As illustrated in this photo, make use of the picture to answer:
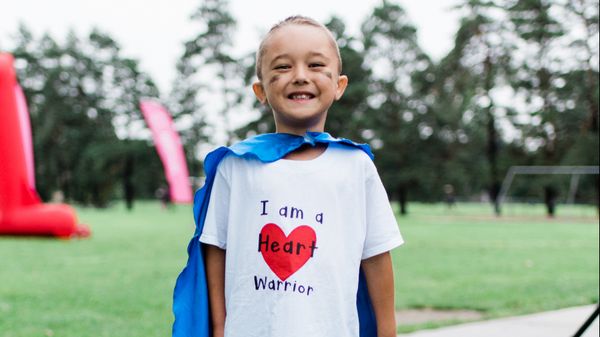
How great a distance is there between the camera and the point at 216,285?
1.70m

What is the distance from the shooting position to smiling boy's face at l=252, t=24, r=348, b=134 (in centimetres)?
166

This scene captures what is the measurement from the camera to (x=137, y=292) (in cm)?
651

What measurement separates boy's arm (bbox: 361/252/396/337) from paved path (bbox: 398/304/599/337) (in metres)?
2.87

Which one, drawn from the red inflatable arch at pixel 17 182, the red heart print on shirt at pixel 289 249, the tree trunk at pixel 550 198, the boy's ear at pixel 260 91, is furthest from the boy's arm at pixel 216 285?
the tree trunk at pixel 550 198

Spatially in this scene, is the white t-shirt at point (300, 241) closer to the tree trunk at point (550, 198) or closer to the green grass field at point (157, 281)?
the green grass field at point (157, 281)

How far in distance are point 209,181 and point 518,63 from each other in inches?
1003

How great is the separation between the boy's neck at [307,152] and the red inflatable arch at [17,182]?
1189 cm

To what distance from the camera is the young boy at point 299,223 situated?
5.21ft

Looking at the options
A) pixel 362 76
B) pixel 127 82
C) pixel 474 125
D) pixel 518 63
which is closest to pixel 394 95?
pixel 362 76

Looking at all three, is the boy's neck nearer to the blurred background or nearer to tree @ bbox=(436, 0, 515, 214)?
the blurred background

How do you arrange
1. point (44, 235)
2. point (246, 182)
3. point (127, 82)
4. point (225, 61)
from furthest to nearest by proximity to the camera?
point (127, 82) < point (225, 61) < point (44, 235) < point (246, 182)

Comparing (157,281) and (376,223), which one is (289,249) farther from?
(157,281)

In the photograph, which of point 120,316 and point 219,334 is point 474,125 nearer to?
point 120,316

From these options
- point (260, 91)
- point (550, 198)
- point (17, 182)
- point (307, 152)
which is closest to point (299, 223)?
point (307, 152)
